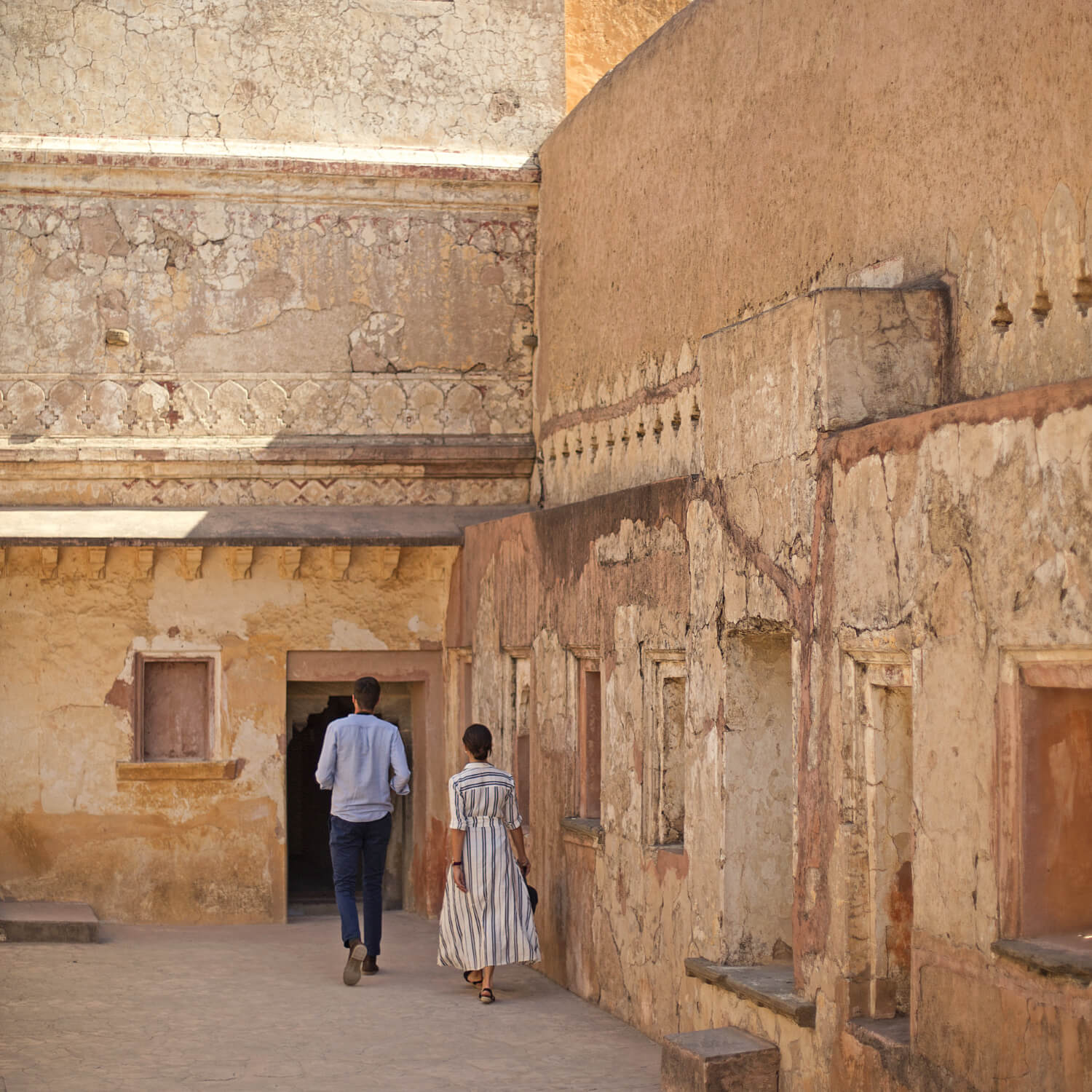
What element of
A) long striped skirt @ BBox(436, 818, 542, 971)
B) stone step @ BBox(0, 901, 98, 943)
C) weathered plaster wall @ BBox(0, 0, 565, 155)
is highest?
weathered plaster wall @ BBox(0, 0, 565, 155)

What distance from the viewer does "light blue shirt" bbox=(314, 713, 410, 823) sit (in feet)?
26.1

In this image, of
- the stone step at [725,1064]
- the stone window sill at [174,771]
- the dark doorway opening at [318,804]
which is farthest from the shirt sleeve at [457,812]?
the dark doorway opening at [318,804]

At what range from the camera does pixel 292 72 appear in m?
10.0

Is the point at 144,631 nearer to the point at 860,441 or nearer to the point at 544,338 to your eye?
the point at 544,338

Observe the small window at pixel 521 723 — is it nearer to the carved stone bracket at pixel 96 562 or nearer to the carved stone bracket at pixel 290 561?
the carved stone bracket at pixel 290 561

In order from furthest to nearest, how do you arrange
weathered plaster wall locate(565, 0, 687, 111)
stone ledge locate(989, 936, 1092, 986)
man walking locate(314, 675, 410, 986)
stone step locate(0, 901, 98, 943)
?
weathered plaster wall locate(565, 0, 687, 111)
stone step locate(0, 901, 98, 943)
man walking locate(314, 675, 410, 986)
stone ledge locate(989, 936, 1092, 986)

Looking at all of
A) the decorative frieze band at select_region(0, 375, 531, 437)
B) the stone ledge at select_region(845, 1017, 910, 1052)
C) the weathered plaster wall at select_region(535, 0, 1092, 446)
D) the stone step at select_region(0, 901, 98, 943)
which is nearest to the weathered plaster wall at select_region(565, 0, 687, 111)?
the weathered plaster wall at select_region(535, 0, 1092, 446)

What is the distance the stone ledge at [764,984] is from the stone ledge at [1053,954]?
111cm

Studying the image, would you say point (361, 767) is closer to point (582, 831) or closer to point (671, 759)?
point (582, 831)

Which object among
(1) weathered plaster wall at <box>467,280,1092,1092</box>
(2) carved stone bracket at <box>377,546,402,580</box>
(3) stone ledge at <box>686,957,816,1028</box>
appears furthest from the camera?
(2) carved stone bracket at <box>377,546,402,580</box>

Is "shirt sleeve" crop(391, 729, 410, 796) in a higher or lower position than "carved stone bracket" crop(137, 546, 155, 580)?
lower

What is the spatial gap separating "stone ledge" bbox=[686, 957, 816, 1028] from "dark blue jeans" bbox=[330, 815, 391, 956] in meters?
2.32

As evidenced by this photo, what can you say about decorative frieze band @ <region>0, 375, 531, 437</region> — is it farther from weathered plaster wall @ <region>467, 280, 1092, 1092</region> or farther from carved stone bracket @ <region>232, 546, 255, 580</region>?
weathered plaster wall @ <region>467, 280, 1092, 1092</region>

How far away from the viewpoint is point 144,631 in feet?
32.6
